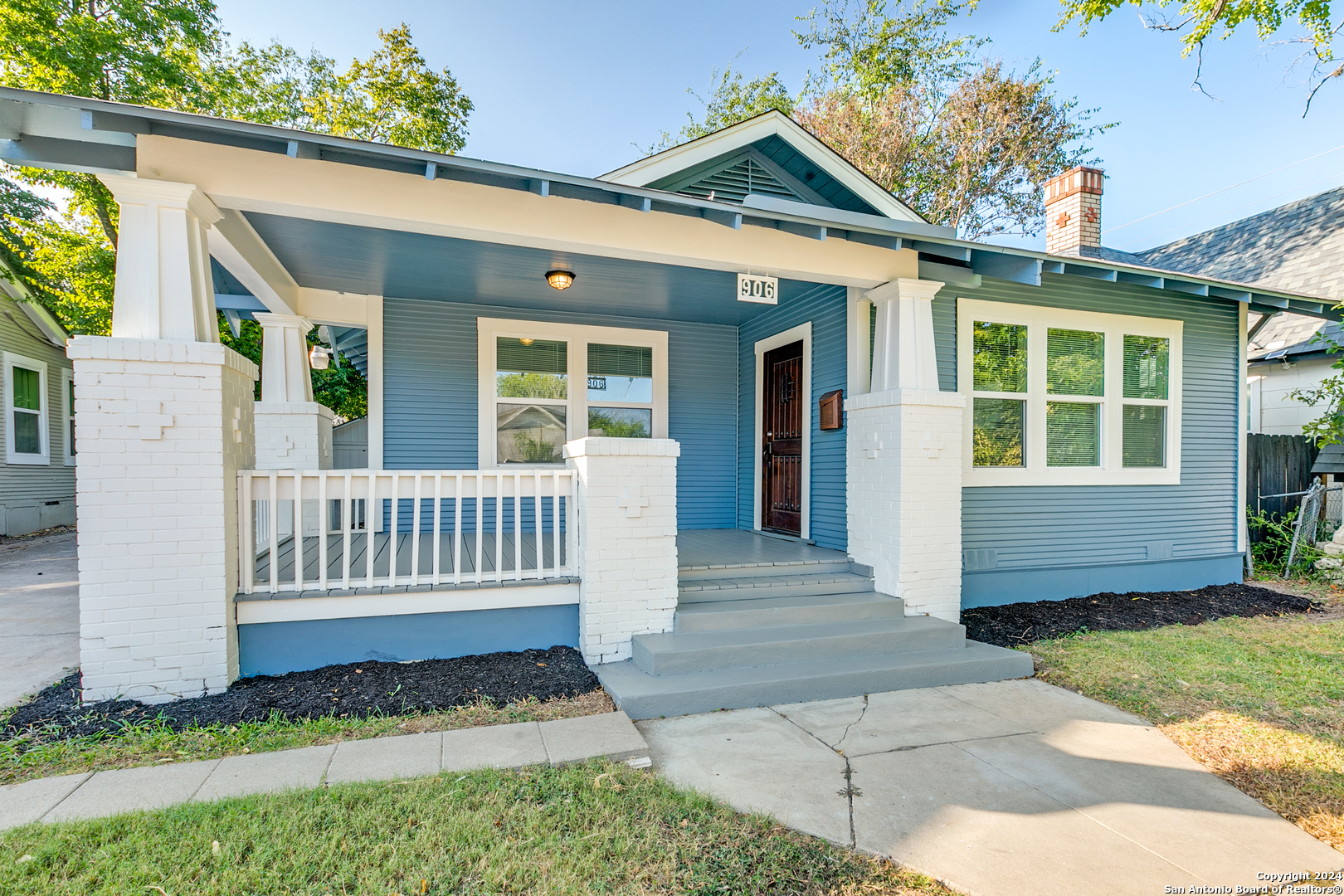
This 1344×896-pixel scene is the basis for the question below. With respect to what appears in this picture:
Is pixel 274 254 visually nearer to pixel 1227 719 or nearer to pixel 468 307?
pixel 468 307

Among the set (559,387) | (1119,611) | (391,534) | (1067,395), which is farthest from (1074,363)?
(391,534)

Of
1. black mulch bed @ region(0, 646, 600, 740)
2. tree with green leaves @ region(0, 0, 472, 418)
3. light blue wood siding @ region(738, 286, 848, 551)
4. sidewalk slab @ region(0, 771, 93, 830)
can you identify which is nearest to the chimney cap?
light blue wood siding @ region(738, 286, 848, 551)

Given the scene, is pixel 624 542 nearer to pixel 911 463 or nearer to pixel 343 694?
pixel 343 694

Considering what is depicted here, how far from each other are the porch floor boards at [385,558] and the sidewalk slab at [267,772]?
1150mm

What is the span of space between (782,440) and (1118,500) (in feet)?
10.5

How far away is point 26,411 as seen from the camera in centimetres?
988

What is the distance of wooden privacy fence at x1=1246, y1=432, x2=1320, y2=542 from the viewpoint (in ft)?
23.7

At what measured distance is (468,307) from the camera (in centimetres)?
611

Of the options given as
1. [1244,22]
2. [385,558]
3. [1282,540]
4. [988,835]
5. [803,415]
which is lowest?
[988,835]

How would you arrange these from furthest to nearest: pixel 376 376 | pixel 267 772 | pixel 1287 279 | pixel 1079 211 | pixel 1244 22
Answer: pixel 1287 279 < pixel 1244 22 < pixel 1079 211 < pixel 376 376 < pixel 267 772

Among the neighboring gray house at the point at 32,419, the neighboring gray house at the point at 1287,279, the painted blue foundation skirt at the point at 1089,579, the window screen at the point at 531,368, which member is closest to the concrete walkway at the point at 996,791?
the painted blue foundation skirt at the point at 1089,579

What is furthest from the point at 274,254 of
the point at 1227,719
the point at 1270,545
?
the point at 1270,545

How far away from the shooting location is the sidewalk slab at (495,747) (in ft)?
8.21

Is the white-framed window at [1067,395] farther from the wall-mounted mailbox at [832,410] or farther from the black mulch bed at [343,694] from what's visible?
the black mulch bed at [343,694]
